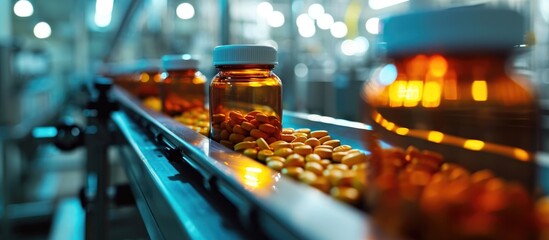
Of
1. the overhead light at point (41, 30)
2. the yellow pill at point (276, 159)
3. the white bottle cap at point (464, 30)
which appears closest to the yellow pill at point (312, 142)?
the yellow pill at point (276, 159)

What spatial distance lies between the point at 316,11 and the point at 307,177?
5.59m

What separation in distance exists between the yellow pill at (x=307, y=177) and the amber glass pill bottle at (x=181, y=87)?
0.79 meters

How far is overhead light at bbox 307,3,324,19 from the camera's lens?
5.73 metres

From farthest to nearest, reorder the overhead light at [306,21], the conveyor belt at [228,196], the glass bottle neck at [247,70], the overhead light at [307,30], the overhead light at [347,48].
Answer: the overhead light at [307,30]
the overhead light at [306,21]
the overhead light at [347,48]
the glass bottle neck at [247,70]
the conveyor belt at [228,196]

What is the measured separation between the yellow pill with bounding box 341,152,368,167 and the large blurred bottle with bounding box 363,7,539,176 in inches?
5.4

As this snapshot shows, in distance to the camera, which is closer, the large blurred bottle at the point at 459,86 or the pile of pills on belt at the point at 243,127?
the large blurred bottle at the point at 459,86

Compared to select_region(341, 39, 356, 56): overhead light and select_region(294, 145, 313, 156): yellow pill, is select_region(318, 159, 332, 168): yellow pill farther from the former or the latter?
select_region(341, 39, 356, 56): overhead light

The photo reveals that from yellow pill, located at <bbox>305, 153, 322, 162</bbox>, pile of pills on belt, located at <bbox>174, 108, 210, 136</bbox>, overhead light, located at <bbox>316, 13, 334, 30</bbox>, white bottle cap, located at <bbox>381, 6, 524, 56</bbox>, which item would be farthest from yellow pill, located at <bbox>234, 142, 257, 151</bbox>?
overhead light, located at <bbox>316, 13, 334, 30</bbox>

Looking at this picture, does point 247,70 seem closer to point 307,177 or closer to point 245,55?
point 245,55

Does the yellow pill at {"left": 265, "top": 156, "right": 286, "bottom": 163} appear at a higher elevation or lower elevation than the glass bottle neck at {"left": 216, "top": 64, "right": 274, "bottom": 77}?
lower

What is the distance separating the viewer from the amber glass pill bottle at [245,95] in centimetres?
71

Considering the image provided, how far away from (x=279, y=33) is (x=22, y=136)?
6.96m

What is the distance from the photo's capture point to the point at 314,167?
0.50 metres

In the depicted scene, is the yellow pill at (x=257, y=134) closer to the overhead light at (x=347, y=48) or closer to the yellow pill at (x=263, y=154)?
the yellow pill at (x=263, y=154)
